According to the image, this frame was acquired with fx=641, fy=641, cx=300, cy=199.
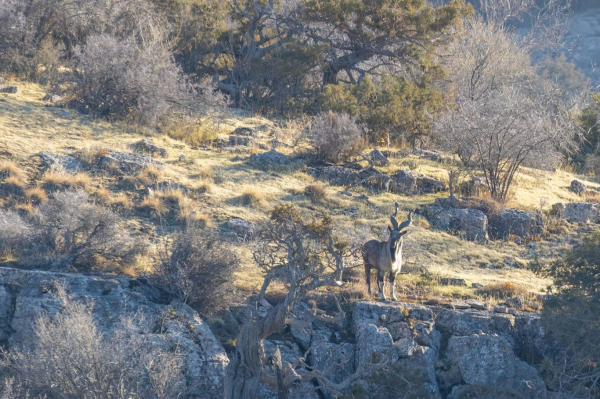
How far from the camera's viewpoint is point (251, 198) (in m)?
14.3

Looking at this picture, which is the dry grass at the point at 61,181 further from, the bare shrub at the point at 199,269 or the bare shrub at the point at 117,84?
the bare shrub at the point at 117,84

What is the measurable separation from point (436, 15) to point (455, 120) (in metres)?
6.87

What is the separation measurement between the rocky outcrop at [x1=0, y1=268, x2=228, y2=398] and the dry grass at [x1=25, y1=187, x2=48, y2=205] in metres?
3.35

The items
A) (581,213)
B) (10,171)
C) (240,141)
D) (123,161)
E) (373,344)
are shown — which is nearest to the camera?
(373,344)

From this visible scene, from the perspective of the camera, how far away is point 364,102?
21.6m

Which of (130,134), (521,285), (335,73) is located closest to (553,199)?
(521,285)

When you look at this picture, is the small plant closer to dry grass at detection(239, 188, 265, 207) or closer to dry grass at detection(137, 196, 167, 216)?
dry grass at detection(239, 188, 265, 207)

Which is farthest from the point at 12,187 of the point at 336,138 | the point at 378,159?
the point at 378,159

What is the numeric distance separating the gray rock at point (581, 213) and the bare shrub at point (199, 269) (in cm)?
1052

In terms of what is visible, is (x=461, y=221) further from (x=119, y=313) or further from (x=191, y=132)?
(x=119, y=313)

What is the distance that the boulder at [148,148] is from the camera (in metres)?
16.0

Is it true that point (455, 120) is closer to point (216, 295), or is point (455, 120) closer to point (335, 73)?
point (335, 73)

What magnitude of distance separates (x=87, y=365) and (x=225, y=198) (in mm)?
7434

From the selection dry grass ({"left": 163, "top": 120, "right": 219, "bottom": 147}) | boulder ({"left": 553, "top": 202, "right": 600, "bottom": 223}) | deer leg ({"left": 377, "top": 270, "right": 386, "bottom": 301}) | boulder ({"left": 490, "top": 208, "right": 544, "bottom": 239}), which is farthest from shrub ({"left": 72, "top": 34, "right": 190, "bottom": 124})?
boulder ({"left": 553, "top": 202, "right": 600, "bottom": 223})
